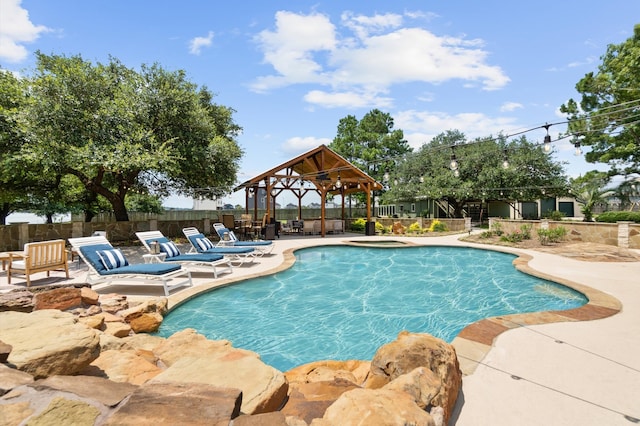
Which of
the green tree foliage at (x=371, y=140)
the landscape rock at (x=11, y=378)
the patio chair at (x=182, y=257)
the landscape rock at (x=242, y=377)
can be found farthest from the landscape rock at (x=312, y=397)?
the green tree foliage at (x=371, y=140)

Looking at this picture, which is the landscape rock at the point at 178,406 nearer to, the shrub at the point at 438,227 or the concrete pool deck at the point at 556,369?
the concrete pool deck at the point at 556,369

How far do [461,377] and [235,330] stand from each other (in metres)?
3.51

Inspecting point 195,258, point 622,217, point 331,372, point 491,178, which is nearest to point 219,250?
point 195,258

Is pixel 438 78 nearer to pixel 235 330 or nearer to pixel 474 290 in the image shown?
pixel 474 290

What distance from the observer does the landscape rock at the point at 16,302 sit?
12.3 ft

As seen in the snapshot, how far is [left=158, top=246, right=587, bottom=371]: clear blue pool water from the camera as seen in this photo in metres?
4.79

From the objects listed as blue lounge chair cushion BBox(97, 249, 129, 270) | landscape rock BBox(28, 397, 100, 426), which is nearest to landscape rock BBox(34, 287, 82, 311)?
blue lounge chair cushion BBox(97, 249, 129, 270)

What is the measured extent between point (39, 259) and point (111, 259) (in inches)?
61.8

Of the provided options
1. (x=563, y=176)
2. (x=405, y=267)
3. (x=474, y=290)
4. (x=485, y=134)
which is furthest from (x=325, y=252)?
(x=485, y=134)

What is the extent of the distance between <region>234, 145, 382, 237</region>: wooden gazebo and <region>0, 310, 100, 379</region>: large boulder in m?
13.1

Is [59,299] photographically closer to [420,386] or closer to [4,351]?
[4,351]

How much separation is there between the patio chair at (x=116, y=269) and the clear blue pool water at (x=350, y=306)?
2.60 ft

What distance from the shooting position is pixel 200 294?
6.42 metres

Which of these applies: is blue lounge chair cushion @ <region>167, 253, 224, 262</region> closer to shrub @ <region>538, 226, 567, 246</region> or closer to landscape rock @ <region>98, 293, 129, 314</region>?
landscape rock @ <region>98, 293, 129, 314</region>
